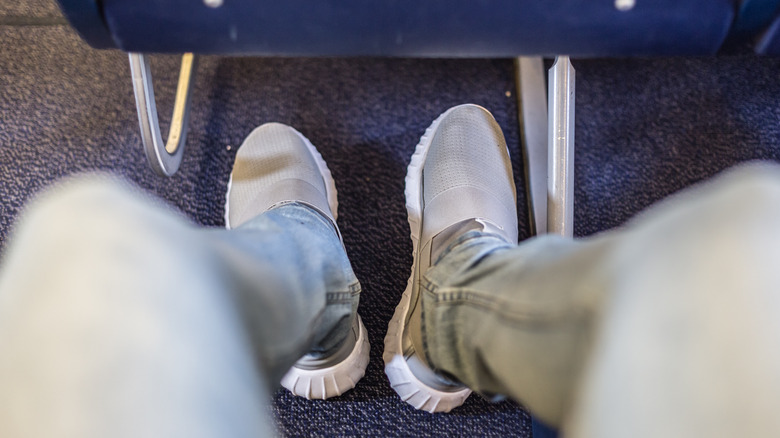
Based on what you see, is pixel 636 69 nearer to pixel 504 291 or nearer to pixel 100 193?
pixel 504 291

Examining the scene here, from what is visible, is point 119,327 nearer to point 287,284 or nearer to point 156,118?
point 287,284

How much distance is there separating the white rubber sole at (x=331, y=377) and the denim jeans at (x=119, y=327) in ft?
1.26

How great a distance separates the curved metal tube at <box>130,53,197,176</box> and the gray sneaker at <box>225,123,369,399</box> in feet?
0.33

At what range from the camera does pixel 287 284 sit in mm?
475

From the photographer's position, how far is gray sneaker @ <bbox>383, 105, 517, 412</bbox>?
Result: 0.76 meters

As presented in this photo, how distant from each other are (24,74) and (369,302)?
77cm

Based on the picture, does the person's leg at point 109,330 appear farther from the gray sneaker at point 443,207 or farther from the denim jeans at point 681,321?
the gray sneaker at point 443,207

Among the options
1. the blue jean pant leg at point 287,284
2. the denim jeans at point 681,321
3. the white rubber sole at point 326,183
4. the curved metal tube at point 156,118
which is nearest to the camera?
the denim jeans at point 681,321

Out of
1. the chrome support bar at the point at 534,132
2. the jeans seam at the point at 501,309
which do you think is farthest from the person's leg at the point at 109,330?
the chrome support bar at the point at 534,132

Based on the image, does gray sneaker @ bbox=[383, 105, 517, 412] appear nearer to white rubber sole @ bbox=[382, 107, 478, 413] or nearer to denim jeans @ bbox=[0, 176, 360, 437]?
white rubber sole @ bbox=[382, 107, 478, 413]

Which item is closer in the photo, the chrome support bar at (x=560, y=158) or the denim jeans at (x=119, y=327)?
the denim jeans at (x=119, y=327)

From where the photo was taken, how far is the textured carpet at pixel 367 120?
Result: 0.93 m

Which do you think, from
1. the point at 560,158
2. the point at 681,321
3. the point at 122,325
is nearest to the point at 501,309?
the point at 681,321

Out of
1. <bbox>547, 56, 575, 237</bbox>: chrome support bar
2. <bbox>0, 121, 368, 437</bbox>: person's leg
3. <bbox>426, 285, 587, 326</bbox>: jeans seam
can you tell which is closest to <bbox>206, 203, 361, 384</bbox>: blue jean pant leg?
<bbox>0, 121, 368, 437</bbox>: person's leg
